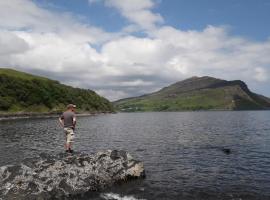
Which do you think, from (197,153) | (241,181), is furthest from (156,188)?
(197,153)

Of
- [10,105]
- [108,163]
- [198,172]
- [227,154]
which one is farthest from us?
[10,105]

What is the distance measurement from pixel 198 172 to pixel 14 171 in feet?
61.2

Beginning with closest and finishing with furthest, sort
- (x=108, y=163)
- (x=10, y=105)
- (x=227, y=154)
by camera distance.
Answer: (x=108, y=163), (x=227, y=154), (x=10, y=105)

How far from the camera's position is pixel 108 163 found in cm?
3045

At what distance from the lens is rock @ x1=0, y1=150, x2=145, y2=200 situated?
25.2 metres

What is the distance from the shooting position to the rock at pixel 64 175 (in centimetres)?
2520

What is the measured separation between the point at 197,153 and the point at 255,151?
9424 millimetres

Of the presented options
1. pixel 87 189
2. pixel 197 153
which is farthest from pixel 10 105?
pixel 87 189

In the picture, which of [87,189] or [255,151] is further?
[255,151]

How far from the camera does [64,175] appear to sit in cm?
2709

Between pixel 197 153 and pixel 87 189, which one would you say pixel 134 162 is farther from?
pixel 197 153

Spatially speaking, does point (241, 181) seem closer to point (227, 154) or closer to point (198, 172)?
point (198, 172)

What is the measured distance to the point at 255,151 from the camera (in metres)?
49.1

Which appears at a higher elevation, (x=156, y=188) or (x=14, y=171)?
(x=14, y=171)
